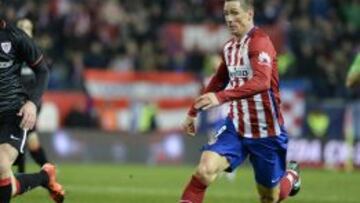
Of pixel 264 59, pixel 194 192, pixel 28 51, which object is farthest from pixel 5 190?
pixel 264 59

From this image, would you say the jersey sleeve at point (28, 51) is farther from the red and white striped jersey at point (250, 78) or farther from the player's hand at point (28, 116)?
the red and white striped jersey at point (250, 78)

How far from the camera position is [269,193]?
9828mm

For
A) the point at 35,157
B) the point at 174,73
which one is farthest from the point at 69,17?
the point at 35,157

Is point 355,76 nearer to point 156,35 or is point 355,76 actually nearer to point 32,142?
point 32,142

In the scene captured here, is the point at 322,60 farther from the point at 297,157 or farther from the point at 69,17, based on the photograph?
the point at 69,17

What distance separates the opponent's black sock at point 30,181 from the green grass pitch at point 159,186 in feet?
6.16

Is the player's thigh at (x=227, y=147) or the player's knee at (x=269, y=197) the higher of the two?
the player's thigh at (x=227, y=147)

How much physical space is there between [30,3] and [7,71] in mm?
15582

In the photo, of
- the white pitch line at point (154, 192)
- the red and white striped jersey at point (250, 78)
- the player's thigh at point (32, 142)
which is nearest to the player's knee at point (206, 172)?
the red and white striped jersey at point (250, 78)

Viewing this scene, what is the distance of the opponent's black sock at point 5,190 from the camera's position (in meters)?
9.27

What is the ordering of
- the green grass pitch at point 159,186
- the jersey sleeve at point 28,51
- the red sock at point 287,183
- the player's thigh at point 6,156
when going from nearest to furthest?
the player's thigh at point 6,156 → the jersey sleeve at point 28,51 → the red sock at point 287,183 → the green grass pitch at point 159,186

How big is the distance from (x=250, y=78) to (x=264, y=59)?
0.21 meters

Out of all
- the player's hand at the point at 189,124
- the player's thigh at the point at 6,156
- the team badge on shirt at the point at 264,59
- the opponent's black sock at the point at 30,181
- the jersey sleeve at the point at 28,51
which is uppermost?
the jersey sleeve at the point at 28,51

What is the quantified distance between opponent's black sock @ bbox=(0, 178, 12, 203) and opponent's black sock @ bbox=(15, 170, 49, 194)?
2.41 ft
